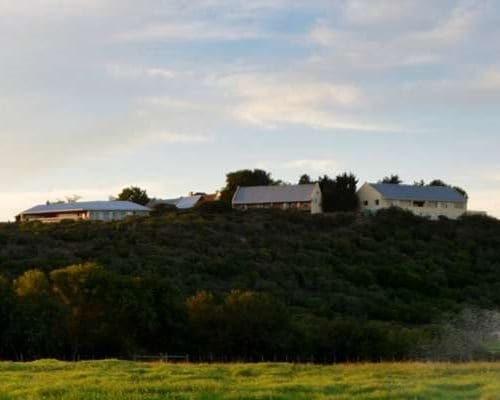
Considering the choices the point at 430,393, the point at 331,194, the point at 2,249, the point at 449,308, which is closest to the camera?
the point at 430,393

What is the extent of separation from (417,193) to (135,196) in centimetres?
4406

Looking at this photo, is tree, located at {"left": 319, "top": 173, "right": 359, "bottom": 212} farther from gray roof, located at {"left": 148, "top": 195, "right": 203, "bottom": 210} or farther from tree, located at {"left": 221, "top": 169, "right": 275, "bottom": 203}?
gray roof, located at {"left": 148, "top": 195, "right": 203, "bottom": 210}

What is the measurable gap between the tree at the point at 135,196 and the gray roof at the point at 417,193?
127 ft

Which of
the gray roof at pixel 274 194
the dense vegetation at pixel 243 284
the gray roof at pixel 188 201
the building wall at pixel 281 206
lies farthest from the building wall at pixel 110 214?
the gray roof at pixel 188 201

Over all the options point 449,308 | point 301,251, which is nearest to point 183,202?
point 301,251

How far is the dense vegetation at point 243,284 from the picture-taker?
36781mm

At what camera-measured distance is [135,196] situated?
410ft

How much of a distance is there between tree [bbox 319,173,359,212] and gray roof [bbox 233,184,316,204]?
1919 millimetres

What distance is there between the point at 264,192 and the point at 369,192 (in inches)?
488

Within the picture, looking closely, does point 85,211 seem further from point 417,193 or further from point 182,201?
point 417,193

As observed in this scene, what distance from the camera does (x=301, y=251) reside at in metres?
75.5

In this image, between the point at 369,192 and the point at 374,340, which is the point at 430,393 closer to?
the point at 374,340

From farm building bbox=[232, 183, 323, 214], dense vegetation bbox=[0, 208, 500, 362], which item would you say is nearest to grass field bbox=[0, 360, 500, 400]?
dense vegetation bbox=[0, 208, 500, 362]

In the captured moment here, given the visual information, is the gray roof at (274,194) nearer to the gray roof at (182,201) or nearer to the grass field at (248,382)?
the gray roof at (182,201)
